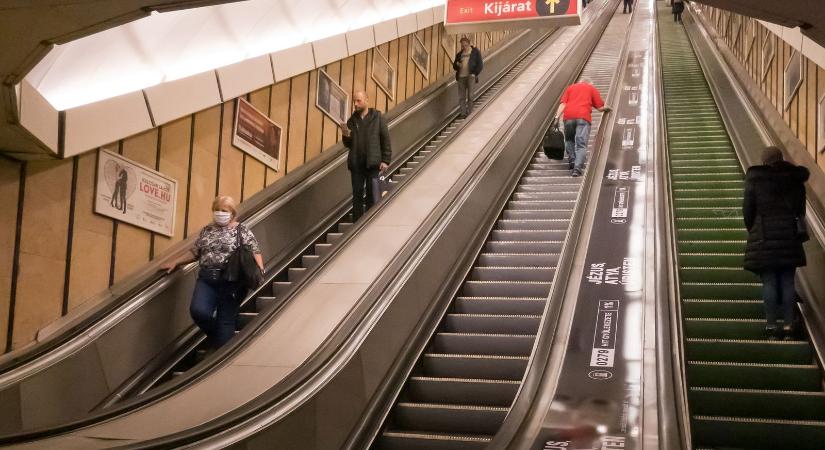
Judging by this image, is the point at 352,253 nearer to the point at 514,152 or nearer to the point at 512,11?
the point at 514,152

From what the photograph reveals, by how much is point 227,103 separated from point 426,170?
205 cm

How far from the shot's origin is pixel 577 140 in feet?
28.6

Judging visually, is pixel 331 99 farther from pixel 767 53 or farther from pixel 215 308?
pixel 767 53

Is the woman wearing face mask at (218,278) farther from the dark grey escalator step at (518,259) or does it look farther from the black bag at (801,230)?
the black bag at (801,230)

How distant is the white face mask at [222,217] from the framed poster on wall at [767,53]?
23.7ft

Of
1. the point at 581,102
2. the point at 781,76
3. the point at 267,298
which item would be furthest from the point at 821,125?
the point at 267,298

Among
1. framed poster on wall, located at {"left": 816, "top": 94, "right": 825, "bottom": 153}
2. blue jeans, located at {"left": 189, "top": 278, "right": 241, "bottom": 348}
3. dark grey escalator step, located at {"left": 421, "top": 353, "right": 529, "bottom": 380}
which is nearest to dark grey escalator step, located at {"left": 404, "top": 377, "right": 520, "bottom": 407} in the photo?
dark grey escalator step, located at {"left": 421, "top": 353, "right": 529, "bottom": 380}

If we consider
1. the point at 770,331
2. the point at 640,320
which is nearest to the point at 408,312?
the point at 640,320

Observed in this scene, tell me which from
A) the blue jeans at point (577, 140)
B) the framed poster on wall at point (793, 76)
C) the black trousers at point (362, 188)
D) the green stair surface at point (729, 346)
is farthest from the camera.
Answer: the blue jeans at point (577, 140)

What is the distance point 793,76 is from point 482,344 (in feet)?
17.0

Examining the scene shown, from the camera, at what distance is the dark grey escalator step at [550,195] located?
8055 mm

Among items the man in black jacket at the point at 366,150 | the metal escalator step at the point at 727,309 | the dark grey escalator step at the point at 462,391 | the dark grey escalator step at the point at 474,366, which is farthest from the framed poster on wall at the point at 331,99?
the metal escalator step at the point at 727,309

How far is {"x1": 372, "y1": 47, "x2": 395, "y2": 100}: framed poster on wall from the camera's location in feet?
33.5

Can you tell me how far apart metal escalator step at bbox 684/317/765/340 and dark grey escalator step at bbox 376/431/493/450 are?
5.79 feet
